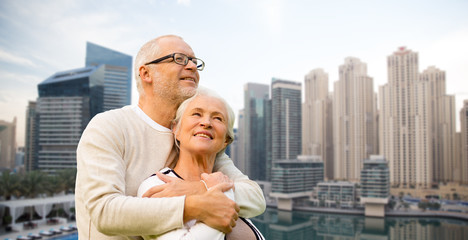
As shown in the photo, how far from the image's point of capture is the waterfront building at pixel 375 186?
112 ft

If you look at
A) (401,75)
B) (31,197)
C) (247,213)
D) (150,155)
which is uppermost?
(401,75)

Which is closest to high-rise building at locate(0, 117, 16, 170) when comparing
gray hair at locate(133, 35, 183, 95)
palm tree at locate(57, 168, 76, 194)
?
palm tree at locate(57, 168, 76, 194)

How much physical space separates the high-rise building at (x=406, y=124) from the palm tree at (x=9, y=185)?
38798mm

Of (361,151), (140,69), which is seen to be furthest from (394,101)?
(140,69)

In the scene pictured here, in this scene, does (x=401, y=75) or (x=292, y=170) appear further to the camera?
(x=401, y=75)

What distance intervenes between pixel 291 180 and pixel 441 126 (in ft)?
89.3

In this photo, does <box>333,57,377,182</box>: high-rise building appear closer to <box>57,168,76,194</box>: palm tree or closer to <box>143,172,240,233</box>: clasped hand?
<box>57,168,76,194</box>: palm tree

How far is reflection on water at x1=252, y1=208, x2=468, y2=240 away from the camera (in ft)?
92.3

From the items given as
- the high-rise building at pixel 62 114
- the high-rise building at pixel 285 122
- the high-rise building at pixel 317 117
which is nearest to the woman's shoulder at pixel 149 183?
the high-rise building at pixel 62 114

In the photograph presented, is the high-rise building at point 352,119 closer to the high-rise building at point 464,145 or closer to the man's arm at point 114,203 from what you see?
the high-rise building at point 464,145

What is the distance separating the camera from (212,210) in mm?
1130

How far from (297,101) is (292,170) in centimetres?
1302

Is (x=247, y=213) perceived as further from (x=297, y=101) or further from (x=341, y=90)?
(x=341, y=90)

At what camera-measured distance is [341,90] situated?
2153 inches
